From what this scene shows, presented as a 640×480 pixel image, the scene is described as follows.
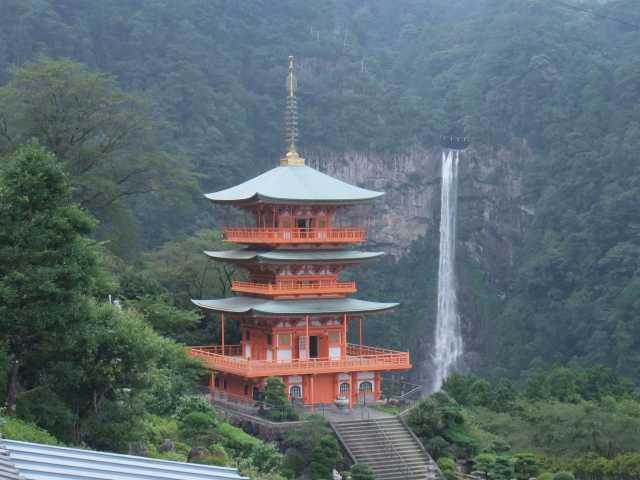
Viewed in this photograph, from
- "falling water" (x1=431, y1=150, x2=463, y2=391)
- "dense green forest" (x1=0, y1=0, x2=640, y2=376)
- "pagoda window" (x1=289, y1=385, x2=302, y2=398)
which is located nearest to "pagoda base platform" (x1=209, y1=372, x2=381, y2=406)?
"pagoda window" (x1=289, y1=385, x2=302, y2=398)

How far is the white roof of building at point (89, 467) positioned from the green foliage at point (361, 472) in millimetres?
11690

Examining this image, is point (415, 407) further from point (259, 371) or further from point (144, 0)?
point (144, 0)

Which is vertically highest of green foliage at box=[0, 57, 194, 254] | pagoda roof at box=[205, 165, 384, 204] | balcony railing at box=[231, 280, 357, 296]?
green foliage at box=[0, 57, 194, 254]

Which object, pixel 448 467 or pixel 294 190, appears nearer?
pixel 448 467

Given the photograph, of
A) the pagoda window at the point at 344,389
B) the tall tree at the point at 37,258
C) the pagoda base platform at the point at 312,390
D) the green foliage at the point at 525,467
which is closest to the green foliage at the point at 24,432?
the tall tree at the point at 37,258

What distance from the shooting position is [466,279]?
262ft

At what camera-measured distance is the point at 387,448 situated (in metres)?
29.0

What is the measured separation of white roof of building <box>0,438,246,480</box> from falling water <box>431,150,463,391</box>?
2254 inches

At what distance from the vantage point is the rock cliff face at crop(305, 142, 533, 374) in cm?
8081

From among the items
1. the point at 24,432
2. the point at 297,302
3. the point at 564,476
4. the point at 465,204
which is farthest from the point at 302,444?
the point at 465,204

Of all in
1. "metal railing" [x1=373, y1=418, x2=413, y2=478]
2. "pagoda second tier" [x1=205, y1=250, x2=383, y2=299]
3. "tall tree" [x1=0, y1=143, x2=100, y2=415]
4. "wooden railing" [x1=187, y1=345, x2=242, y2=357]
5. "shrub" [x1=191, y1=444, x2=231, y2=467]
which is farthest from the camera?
"wooden railing" [x1=187, y1=345, x2=242, y2=357]

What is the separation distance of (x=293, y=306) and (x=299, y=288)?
2.87 feet

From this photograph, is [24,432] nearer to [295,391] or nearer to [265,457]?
[265,457]

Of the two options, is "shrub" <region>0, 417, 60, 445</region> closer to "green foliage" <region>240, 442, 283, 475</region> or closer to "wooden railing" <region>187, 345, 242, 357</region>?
"green foliage" <region>240, 442, 283, 475</region>
